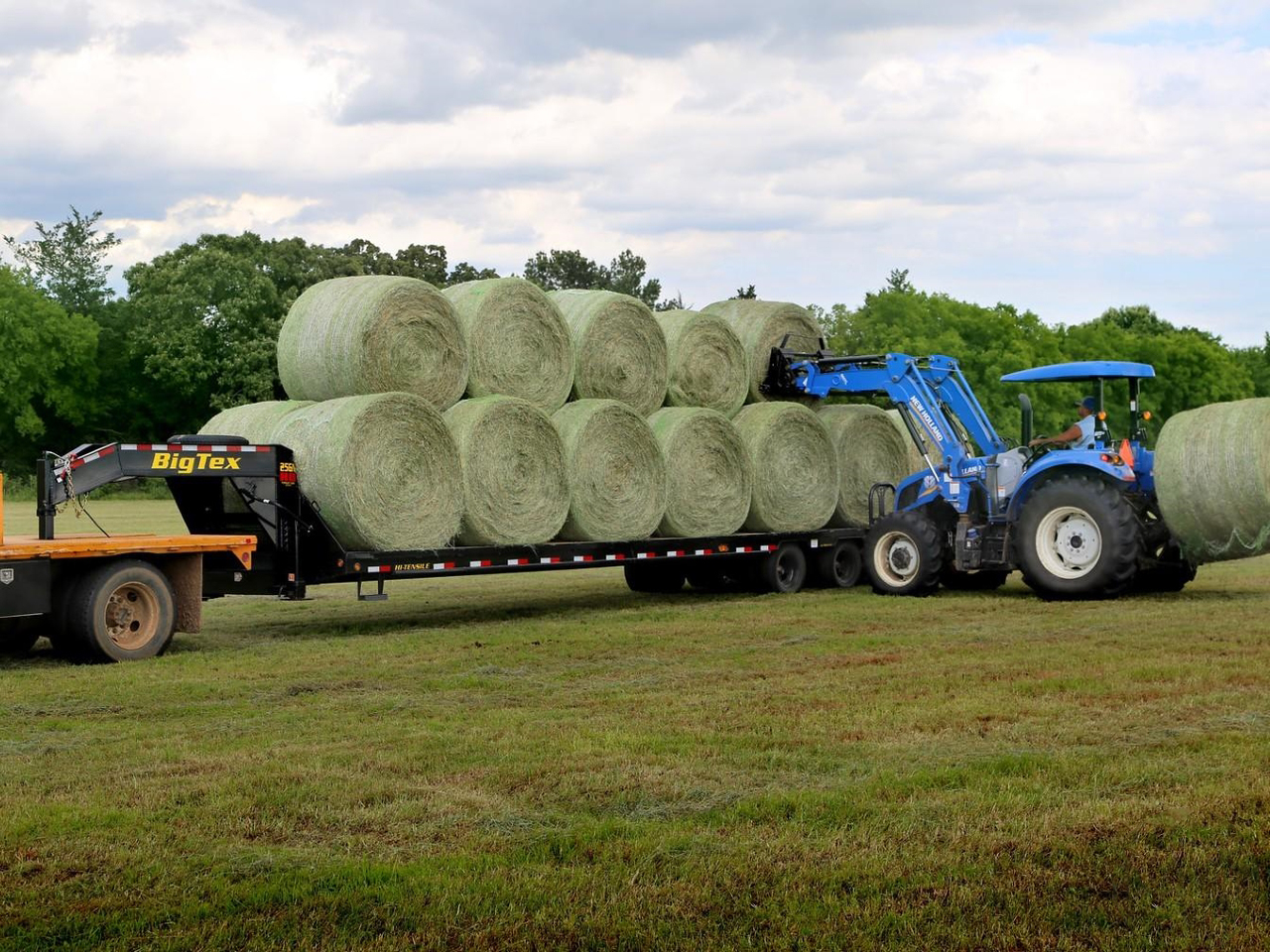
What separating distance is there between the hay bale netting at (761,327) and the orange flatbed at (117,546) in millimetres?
7154

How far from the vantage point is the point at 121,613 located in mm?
12203

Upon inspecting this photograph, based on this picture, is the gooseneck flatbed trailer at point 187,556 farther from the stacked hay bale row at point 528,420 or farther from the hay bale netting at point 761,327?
the hay bale netting at point 761,327

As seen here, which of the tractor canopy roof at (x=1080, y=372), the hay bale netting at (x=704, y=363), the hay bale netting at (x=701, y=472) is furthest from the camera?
the hay bale netting at (x=704, y=363)

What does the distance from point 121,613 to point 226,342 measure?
44.7 meters


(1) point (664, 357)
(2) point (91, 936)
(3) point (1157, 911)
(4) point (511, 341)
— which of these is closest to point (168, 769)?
(2) point (91, 936)

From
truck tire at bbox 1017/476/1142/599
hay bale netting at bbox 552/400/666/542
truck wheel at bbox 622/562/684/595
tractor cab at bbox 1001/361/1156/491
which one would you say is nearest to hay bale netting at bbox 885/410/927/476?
tractor cab at bbox 1001/361/1156/491

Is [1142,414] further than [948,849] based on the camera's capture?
Yes

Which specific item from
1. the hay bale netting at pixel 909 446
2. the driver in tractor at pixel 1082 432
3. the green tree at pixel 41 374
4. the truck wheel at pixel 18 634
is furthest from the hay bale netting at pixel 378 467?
the green tree at pixel 41 374

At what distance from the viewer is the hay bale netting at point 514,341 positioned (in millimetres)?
14867

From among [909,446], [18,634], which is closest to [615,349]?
[909,446]

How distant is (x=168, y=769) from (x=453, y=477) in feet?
22.2

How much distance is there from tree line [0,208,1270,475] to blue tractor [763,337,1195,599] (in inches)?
1387

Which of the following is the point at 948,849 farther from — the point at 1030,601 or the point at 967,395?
the point at 967,395

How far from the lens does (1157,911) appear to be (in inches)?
200
